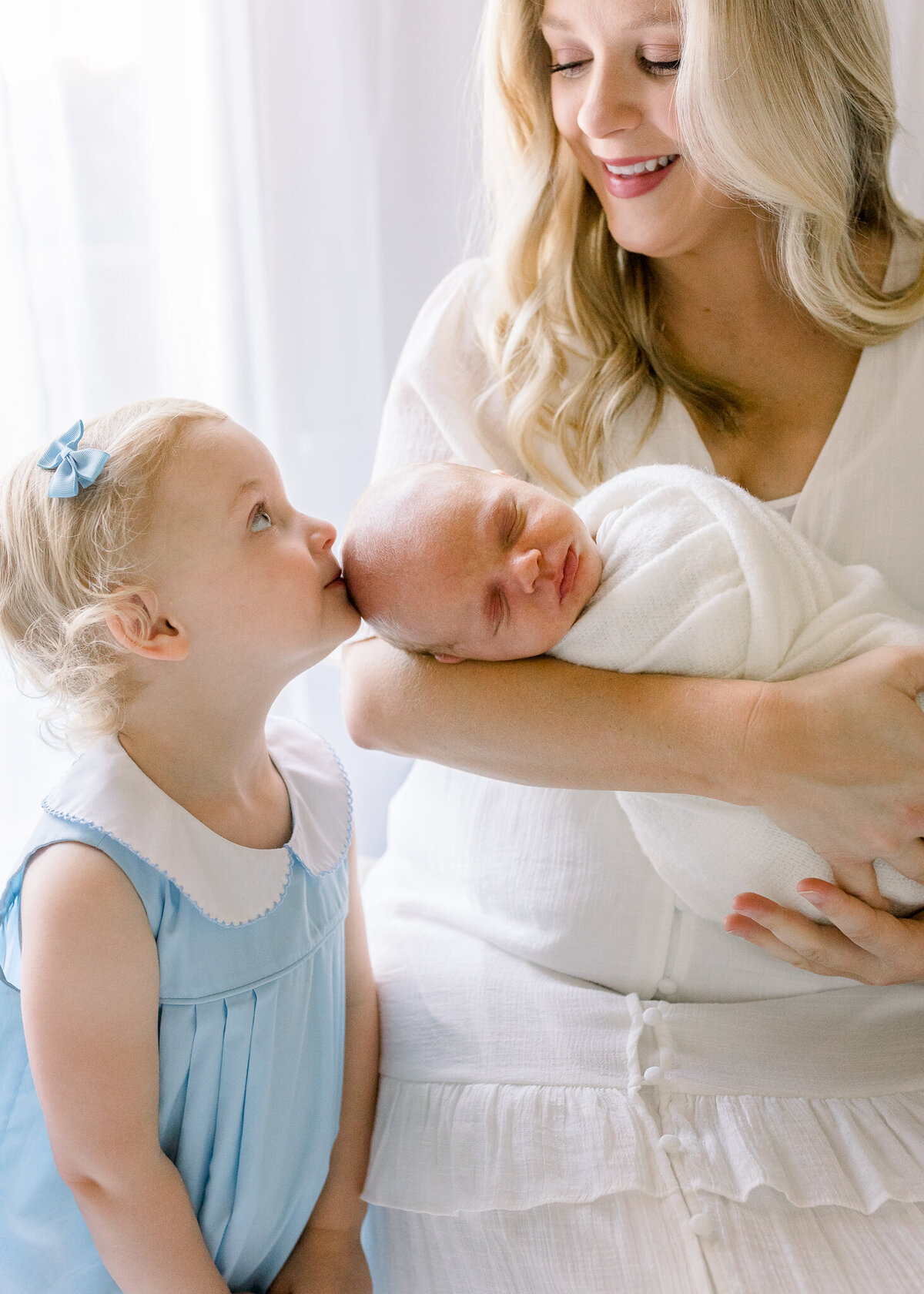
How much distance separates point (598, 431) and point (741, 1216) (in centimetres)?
92

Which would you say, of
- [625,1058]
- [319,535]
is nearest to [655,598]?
[319,535]

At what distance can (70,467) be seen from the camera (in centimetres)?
99

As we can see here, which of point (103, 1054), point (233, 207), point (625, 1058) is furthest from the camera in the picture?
point (233, 207)

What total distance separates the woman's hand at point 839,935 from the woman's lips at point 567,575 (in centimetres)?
37

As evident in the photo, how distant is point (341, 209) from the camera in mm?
1825

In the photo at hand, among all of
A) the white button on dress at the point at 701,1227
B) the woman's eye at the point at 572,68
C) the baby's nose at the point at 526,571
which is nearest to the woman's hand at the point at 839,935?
the white button on dress at the point at 701,1227

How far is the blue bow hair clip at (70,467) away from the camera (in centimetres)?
98

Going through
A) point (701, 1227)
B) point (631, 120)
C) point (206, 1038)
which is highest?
point (631, 120)

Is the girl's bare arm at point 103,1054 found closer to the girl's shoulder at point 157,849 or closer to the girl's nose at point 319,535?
the girl's shoulder at point 157,849

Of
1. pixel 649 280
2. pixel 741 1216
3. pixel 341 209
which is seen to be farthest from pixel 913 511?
pixel 341 209

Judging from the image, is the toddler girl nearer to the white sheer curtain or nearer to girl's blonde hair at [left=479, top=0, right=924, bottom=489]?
girl's blonde hair at [left=479, top=0, right=924, bottom=489]

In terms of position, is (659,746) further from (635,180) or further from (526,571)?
(635,180)

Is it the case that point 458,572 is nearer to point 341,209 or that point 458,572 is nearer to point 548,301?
point 548,301

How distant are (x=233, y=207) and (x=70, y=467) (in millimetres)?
906
